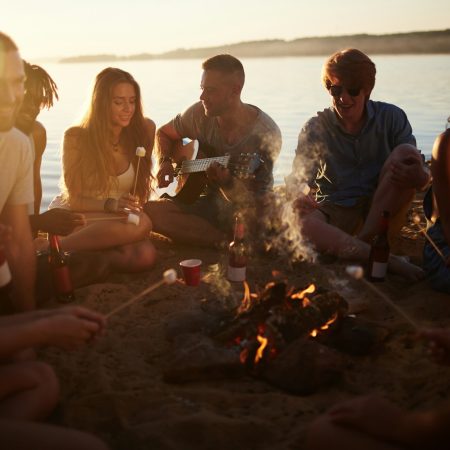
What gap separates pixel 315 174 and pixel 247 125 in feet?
3.30

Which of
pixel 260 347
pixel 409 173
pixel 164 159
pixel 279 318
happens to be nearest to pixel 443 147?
pixel 409 173

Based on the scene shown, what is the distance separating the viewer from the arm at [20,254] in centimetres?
390

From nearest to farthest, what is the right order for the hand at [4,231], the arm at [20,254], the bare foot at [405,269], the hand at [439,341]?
the hand at [439,341], the hand at [4,231], the arm at [20,254], the bare foot at [405,269]

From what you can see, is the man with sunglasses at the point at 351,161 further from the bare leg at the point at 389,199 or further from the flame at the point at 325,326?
the flame at the point at 325,326

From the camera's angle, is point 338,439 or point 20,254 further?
point 20,254

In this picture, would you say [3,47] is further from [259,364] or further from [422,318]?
[422,318]

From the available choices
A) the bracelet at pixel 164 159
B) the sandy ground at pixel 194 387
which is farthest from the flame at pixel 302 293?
the bracelet at pixel 164 159

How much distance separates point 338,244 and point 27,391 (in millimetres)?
3499

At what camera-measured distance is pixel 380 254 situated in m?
5.16

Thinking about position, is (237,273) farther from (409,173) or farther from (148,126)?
(148,126)

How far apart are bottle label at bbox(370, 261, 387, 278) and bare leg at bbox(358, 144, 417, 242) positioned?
1.76 ft

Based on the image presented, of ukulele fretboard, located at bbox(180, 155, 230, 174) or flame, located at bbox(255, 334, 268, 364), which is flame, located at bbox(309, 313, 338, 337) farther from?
ukulele fretboard, located at bbox(180, 155, 230, 174)

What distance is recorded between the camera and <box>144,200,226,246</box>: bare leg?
20.4ft

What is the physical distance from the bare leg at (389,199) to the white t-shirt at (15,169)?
10.7ft
